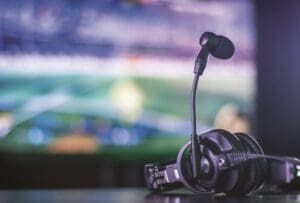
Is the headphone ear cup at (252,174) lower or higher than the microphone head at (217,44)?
lower

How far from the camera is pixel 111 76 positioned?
2.77m

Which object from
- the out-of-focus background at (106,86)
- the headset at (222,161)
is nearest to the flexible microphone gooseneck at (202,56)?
the headset at (222,161)

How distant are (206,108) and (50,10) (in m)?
0.79

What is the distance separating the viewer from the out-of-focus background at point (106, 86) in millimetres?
2684

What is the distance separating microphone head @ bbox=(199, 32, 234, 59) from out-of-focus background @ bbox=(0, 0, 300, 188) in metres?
1.64

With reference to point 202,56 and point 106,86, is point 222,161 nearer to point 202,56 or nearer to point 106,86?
point 202,56

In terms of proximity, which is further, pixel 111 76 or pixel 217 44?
pixel 111 76

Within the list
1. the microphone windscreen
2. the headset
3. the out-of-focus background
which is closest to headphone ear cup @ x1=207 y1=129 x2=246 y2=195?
the headset

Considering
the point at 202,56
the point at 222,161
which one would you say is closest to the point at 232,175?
the point at 222,161

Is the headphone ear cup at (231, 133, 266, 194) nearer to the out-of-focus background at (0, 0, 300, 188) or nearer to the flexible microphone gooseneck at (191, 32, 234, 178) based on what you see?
the flexible microphone gooseneck at (191, 32, 234, 178)

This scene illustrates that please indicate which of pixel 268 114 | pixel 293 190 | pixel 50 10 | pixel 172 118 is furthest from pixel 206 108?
pixel 293 190

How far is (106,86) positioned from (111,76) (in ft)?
0.17

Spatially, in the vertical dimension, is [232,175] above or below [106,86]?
below

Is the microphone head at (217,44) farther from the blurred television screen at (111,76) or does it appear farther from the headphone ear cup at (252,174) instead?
the blurred television screen at (111,76)
